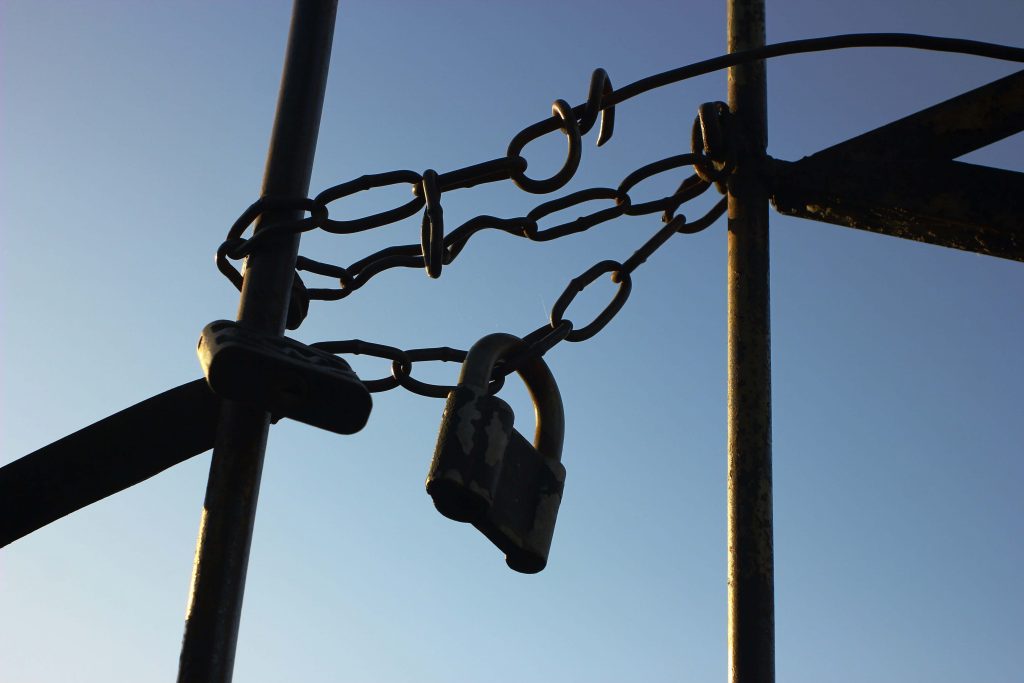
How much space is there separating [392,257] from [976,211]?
1.01 m

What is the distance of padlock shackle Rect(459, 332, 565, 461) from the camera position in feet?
5.54

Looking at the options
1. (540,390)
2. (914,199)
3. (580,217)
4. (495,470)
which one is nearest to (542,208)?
(580,217)

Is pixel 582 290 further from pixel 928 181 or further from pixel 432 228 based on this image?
pixel 928 181

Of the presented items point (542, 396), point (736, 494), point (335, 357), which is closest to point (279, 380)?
point (335, 357)

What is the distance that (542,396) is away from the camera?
186 centimetres

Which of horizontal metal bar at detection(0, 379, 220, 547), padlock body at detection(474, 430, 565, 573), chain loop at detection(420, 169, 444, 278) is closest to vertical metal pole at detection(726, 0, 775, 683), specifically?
Answer: padlock body at detection(474, 430, 565, 573)

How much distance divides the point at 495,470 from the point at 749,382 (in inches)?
19.2

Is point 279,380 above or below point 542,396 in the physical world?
below

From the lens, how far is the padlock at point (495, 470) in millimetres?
1528

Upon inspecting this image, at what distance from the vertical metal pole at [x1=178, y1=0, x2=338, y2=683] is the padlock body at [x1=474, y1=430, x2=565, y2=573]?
0.41 meters

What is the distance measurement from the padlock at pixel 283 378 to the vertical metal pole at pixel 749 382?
70 centimetres

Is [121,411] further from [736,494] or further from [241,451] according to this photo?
[736,494]

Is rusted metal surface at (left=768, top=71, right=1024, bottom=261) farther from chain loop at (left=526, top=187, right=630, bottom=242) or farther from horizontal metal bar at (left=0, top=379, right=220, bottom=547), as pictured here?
horizontal metal bar at (left=0, top=379, right=220, bottom=547)

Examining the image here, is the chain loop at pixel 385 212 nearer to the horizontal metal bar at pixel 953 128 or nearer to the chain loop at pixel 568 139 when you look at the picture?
the chain loop at pixel 568 139
